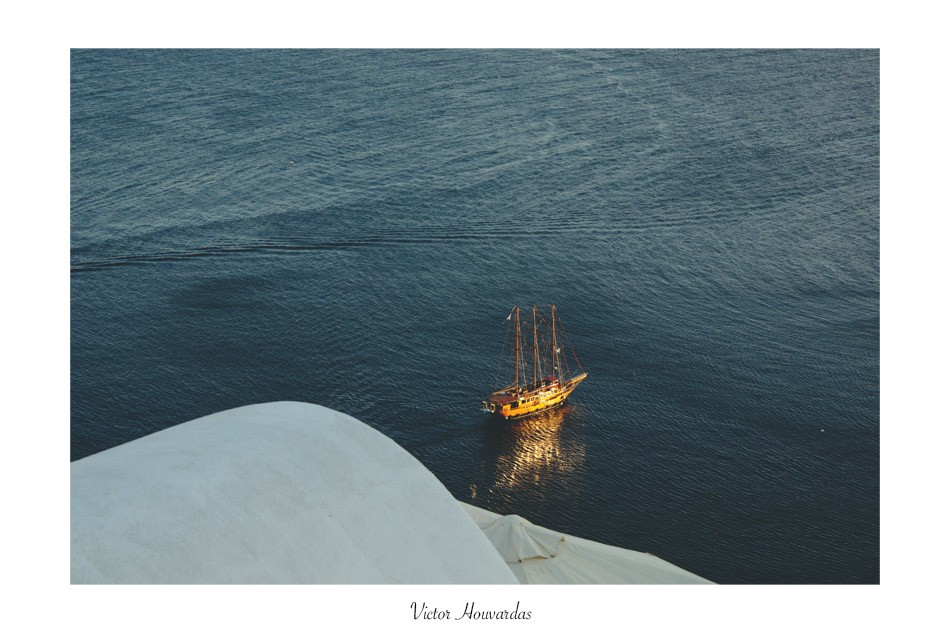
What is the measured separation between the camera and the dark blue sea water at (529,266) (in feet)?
149

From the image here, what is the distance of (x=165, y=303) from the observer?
57344 mm

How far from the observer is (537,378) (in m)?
52.8

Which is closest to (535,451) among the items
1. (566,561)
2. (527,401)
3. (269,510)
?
(527,401)

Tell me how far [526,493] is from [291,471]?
1053 inches

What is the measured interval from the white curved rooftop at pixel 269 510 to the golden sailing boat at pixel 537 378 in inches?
1111

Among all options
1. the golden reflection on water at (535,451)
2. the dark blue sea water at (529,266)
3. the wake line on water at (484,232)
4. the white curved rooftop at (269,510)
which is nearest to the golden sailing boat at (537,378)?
the golden reflection on water at (535,451)

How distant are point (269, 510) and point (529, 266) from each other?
45713mm

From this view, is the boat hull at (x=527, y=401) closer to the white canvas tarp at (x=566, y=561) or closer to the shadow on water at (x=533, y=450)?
the shadow on water at (x=533, y=450)

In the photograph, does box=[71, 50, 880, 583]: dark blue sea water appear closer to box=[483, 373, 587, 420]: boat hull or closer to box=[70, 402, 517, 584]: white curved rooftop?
box=[483, 373, 587, 420]: boat hull

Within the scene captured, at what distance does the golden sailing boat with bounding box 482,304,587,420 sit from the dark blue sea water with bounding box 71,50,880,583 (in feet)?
3.19

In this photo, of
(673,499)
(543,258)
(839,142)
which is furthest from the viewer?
(839,142)

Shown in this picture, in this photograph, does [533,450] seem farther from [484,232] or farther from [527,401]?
[484,232]

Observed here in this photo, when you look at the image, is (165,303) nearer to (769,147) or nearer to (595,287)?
(595,287)

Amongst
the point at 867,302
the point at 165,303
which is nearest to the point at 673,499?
the point at 867,302
